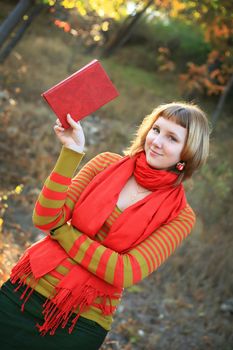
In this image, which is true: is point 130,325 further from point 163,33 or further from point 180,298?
point 163,33

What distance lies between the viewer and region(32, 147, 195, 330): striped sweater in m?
1.83

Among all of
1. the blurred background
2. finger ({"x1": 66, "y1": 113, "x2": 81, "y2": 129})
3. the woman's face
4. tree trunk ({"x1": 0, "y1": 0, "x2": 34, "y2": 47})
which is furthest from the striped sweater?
tree trunk ({"x1": 0, "y1": 0, "x2": 34, "y2": 47})

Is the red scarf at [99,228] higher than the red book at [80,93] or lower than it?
lower

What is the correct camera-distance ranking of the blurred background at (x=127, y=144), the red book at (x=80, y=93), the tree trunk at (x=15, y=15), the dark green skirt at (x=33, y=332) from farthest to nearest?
the blurred background at (x=127, y=144), the tree trunk at (x=15, y=15), the dark green skirt at (x=33, y=332), the red book at (x=80, y=93)

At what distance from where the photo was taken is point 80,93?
1843mm

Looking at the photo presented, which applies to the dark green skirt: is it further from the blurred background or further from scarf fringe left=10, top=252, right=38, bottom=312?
the blurred background

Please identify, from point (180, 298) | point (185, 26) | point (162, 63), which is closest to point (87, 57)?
point (162, 63)

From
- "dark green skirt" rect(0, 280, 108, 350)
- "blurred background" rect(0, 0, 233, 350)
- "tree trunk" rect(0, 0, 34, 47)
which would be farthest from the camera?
"blurred background" rect(0, 0, 233, 350)

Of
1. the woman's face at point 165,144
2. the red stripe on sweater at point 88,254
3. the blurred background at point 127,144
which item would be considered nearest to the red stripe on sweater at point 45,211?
the red stripe on sweater at point 88,254

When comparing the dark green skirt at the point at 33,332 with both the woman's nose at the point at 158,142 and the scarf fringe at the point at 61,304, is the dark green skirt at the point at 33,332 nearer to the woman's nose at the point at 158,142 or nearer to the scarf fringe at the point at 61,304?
the scarf fringe at the point at 61,304

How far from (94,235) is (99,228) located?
47mm

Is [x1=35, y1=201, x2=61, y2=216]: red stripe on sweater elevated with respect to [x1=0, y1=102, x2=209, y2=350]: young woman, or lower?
elevated

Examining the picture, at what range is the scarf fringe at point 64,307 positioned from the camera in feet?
6.16

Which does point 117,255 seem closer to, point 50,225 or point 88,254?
point 88,254
